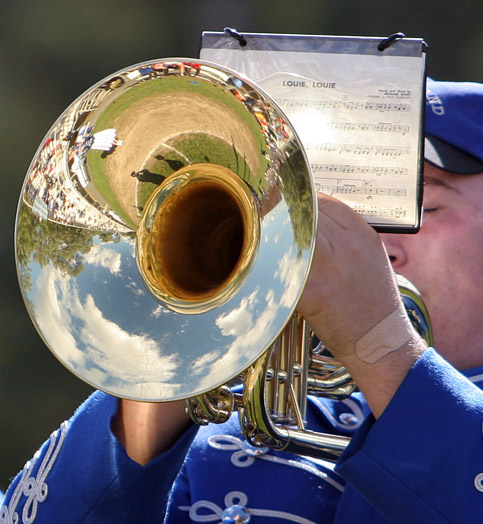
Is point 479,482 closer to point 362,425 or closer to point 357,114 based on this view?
point 362,425

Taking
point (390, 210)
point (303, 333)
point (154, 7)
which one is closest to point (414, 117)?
point (390, 210)

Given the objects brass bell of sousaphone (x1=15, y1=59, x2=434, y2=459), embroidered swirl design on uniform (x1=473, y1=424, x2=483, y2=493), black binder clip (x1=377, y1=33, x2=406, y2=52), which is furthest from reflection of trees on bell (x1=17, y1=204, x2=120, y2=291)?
embroidered swirl design on uniform (x1=473, y1=424, x2=483, y2=493)

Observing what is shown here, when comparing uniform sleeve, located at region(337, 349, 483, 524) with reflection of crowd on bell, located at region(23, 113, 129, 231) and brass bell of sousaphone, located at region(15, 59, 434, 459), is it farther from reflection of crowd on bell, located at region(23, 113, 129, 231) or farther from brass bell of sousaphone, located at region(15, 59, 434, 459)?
reflection of crowd on bell, located at region(23, 113, 129, 231)

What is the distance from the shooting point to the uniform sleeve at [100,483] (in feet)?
6.90

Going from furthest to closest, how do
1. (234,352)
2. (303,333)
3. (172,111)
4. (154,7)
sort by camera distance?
(154,7)
(303,333)
(172,111)
(234,352)

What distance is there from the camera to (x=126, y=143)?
77.9 inches

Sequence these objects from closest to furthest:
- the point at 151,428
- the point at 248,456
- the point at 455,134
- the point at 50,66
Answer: the point at 151,428 → the point at 248,456 → the point at 455,134 → the point at 50,66

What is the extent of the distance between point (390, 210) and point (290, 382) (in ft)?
1.36

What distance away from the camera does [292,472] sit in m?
2.17

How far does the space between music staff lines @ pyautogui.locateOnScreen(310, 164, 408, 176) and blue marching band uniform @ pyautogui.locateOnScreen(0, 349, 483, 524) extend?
340 mm

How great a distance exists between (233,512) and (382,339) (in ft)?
1.78

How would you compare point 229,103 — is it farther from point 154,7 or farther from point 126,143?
point 154,7

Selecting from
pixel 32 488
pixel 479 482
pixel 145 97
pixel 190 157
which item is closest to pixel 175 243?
pixel 190 157

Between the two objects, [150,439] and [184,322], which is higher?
[184,322]
